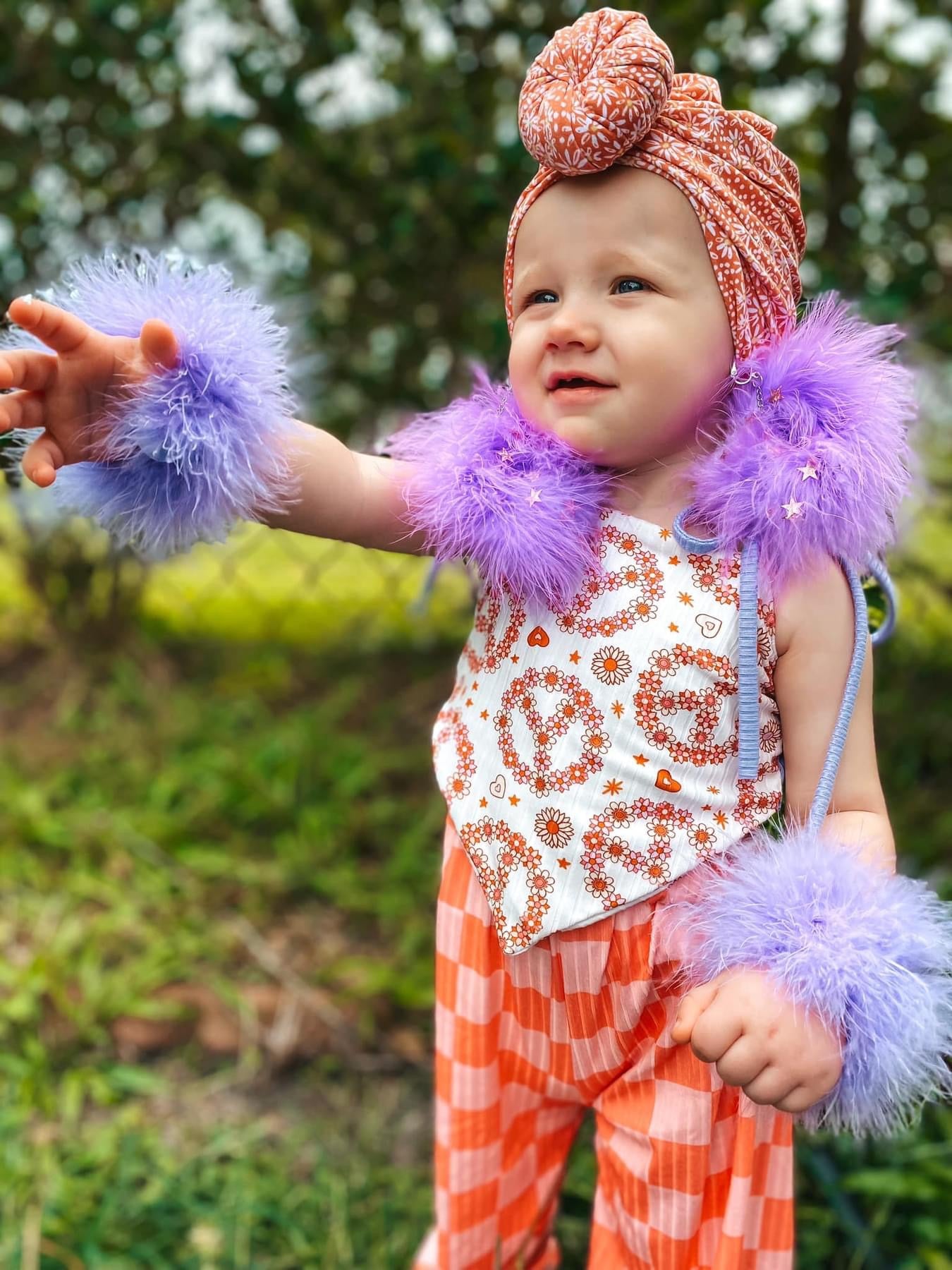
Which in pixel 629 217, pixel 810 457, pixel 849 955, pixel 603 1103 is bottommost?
pixel 603 1103

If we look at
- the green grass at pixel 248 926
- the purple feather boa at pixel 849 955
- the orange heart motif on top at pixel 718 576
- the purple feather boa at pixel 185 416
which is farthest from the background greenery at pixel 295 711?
the purple feather boa at pixel 849 955

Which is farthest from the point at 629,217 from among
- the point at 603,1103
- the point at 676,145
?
the point at 603,1103

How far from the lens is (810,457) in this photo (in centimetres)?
87

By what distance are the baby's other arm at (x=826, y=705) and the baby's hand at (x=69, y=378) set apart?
512mm

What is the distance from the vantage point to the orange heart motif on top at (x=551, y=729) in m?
0.92

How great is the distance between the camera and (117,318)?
34.7 inches

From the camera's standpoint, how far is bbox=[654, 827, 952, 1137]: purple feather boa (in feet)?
2.71

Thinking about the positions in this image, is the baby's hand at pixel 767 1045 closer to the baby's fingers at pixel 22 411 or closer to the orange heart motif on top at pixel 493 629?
the orange heart motif on top at pixel 493 629

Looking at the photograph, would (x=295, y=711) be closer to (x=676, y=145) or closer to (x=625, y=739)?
(x=625, y=739)

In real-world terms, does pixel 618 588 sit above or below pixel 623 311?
below

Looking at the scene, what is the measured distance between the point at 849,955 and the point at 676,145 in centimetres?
60

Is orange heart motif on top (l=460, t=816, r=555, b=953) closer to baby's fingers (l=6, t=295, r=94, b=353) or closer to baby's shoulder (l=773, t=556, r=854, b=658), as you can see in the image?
baby's shoulder (l=773, t=556, r=854, b=658)

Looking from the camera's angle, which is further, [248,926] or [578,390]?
[248,926]

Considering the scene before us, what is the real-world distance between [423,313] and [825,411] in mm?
1539
